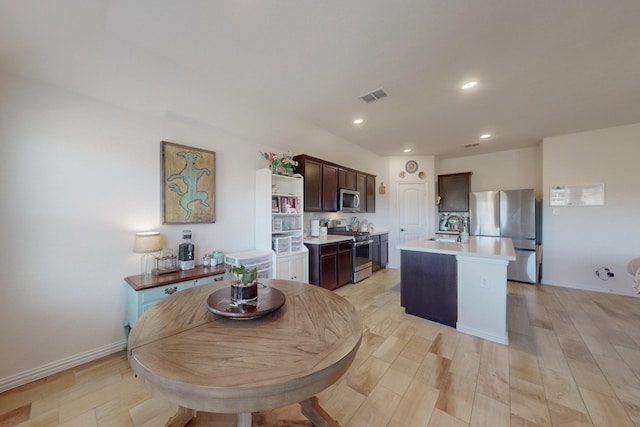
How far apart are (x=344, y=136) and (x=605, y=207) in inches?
177

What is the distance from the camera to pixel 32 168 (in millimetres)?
1847

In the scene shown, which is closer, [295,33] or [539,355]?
[295,33]

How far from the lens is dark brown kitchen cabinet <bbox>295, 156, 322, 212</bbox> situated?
3732 millimetres

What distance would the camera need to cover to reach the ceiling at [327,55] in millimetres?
1539

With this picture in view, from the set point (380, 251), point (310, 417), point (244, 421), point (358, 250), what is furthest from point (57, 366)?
point (380, 251)

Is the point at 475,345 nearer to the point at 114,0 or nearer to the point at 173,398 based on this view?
the point at 173,398

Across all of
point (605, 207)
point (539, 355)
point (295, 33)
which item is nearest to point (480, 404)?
point (539, 355)

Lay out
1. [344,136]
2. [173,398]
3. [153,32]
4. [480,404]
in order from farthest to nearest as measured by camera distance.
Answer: [344,136] → [153,32] → [480,404] → [173,398]

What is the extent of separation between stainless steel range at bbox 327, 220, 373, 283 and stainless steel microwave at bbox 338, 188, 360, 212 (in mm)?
427

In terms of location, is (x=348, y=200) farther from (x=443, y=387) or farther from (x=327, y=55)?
(x=443, y=387)

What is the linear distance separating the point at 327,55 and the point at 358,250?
10.5 feet

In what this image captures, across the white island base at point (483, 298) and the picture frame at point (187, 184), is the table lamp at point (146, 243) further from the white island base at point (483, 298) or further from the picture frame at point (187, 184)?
the white island base at point (483, 298)

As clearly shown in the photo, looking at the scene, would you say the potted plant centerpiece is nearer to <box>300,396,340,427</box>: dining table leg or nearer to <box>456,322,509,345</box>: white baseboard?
<box>300,396,340,427</box>: dining table leg

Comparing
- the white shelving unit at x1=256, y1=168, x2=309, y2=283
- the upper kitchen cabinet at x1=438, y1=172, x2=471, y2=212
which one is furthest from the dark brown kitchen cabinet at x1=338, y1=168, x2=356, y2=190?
the upper kitchen cabinet at x1=438, y1=172, x2=471, y2=212
